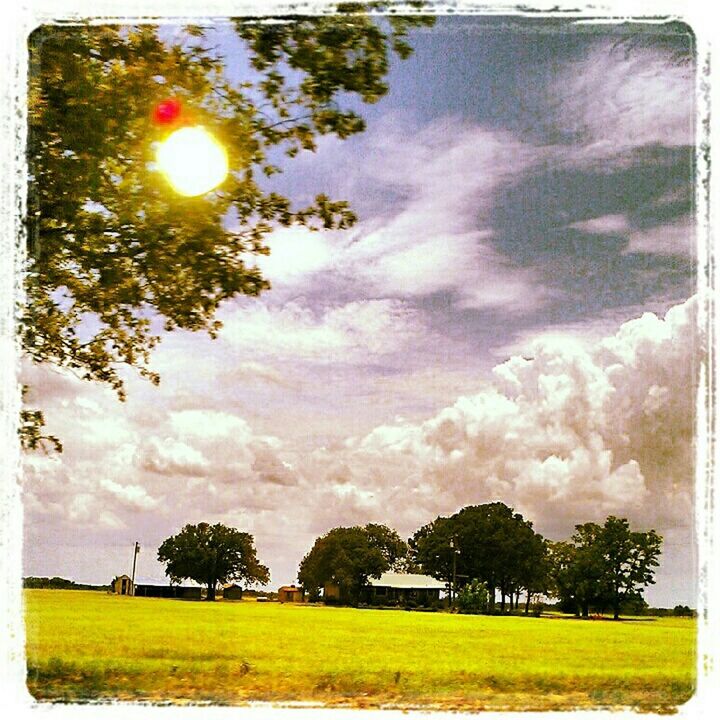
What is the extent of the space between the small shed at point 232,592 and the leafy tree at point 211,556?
56 millimetres

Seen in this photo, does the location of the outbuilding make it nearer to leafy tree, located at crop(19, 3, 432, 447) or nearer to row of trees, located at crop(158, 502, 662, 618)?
row of trees, located at crop(158, 502, 662, 618)

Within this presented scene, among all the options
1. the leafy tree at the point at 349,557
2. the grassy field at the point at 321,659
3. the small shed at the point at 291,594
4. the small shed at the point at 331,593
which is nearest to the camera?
the grassy field at the point at 321,659

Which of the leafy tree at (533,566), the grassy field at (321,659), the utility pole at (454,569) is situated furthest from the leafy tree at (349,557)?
the leafy tree at (533,566)

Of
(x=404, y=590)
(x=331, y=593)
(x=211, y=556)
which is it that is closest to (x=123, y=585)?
(x=211, y=556)

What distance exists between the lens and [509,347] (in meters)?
5.47

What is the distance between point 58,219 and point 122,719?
2.97 metres

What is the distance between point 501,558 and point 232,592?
1.77 meters

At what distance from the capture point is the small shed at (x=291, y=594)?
18.6ft

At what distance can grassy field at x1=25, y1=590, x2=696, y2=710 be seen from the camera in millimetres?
5160

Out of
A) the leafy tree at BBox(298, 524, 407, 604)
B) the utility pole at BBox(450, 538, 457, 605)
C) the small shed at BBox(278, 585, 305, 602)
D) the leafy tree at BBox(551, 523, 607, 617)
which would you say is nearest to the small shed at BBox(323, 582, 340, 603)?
the leafy tree at BBox(298, 524, 407, 604)

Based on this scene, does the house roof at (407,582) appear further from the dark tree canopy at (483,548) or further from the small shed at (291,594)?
the small shed at (291,594)

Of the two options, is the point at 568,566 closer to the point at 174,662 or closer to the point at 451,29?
the point at 174,662

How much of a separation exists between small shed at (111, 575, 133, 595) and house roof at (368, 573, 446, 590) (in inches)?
60.4

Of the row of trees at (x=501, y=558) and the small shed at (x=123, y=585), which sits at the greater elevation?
the row of trees at (x=501, y=558)
